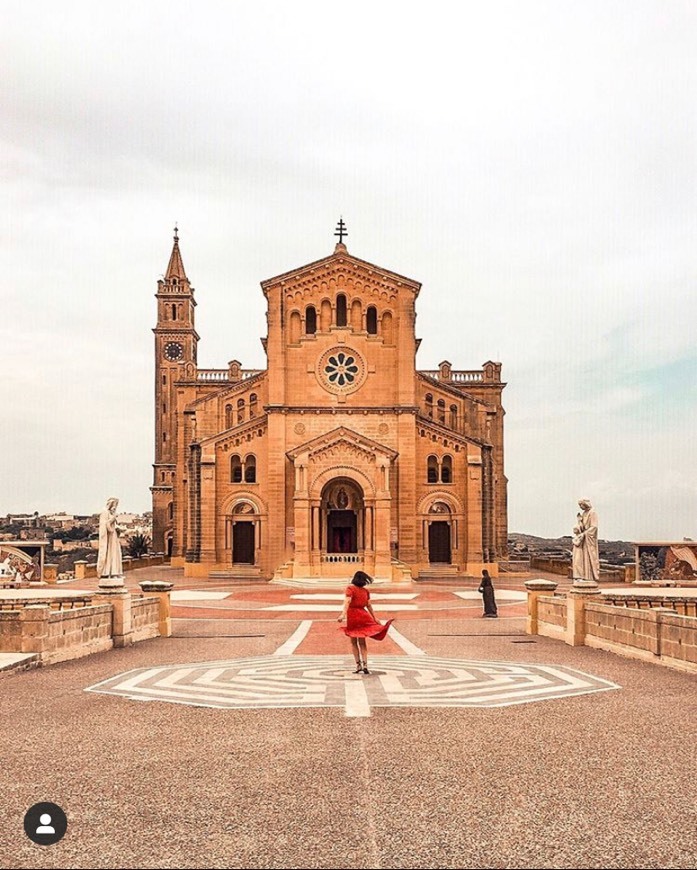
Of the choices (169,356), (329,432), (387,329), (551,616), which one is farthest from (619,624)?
(169,356)

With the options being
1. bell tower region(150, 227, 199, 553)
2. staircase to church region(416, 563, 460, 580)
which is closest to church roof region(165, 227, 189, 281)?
bell tower region(150, 227, 199, 553)

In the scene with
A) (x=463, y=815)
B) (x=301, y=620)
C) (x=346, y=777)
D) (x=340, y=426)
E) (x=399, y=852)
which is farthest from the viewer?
(x=340, y=426)

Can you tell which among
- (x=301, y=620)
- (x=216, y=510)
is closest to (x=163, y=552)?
(x=216, y=510)

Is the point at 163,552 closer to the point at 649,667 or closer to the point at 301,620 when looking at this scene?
the point at 301,620

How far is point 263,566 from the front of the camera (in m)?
53.4

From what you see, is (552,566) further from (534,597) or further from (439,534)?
(534,597)

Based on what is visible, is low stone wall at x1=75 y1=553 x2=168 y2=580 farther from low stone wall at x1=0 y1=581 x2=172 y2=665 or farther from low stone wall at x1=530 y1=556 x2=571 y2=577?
low stone wall at x1=530 y1=556 x2=571 y2=577

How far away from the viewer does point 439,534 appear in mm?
55531

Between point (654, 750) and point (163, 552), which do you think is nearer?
point (654, 750)

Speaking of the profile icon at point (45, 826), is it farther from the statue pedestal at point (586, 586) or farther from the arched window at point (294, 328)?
the arched window at point (294, 328)

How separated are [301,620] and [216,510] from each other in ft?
92.4

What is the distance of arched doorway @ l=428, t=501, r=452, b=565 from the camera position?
181ft

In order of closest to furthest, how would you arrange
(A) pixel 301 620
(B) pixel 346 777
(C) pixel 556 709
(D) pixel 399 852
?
(D) pixel 399 852 → (B) pixel 346 777 → (C) pixel 556 709 → (A) pixel 301 620

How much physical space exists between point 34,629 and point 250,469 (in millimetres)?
39372
